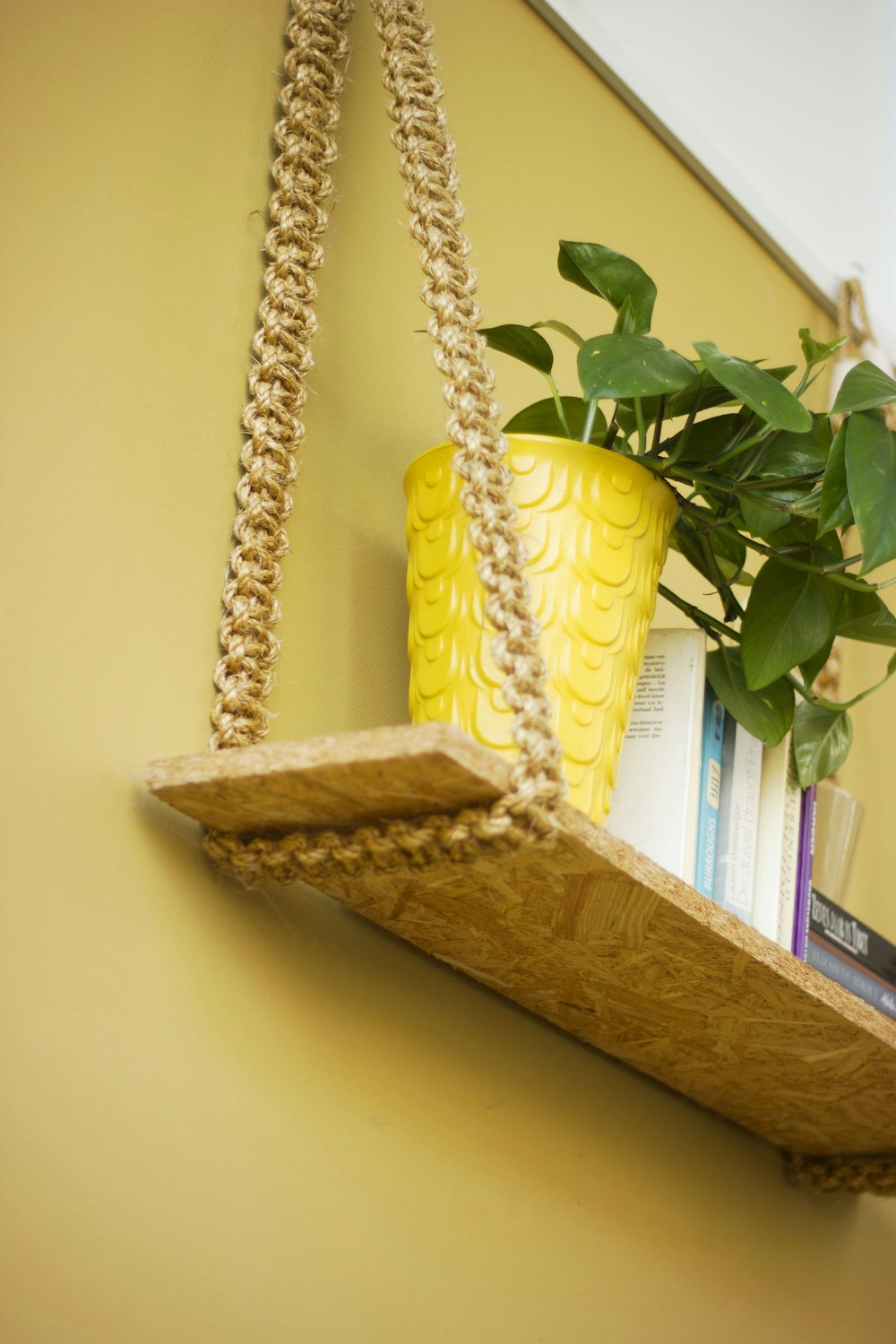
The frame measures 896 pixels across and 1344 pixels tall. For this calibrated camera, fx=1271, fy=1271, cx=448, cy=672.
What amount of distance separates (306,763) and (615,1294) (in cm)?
60

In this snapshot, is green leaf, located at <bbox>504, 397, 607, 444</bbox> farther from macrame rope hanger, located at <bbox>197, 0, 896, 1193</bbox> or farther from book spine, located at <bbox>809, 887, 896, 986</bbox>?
book spine, located at <bbox>809, 887, 896, 986</bbox>

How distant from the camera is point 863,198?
1.86 m

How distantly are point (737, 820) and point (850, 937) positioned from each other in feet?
0.77

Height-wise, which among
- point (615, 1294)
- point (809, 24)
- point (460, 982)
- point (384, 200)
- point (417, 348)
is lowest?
point (615, 1294)

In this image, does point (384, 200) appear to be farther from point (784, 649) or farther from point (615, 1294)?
point (615, 1294)

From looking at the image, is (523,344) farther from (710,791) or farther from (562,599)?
(710,791)

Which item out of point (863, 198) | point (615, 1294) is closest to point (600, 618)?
point (615, 1294)

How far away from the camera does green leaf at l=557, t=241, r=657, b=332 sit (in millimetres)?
817

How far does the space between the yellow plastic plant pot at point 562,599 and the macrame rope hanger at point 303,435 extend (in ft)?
0.21

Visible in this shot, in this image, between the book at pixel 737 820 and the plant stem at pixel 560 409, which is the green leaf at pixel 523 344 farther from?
the book at pixel 737 820

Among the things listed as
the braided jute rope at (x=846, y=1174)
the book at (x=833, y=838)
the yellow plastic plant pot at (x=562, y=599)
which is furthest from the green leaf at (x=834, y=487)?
the braided jute rope at (x=846, y=1174)

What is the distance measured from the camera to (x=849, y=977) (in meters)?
1.04

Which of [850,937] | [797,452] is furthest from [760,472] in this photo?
[850,937]

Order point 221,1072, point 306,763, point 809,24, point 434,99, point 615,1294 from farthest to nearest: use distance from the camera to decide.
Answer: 1. point 809,24
2. point 615,1294
3. point 434,99
4. point 221,1072
5. point 306,763
